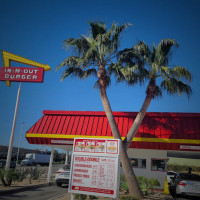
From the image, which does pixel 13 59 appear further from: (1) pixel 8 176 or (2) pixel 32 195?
(2) pixel 32 195

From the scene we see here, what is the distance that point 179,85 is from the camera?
11695mm

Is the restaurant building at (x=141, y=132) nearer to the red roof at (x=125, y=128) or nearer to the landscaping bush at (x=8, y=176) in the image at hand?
the red roof at (x=125, y=128)

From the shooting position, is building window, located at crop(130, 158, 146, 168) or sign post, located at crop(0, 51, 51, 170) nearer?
building window, located at crop(130, 158, 146, 168)

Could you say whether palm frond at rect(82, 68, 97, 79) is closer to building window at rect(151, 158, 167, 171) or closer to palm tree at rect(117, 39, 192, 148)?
palm tree at rect(117, 39, 192, 148)

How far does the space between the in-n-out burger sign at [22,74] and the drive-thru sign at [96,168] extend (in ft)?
36.1

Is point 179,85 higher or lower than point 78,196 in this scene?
higher

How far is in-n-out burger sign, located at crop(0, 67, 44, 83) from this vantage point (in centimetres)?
1619

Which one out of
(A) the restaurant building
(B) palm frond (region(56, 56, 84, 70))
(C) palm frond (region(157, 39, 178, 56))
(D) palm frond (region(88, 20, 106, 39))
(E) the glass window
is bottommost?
(E) the glass window

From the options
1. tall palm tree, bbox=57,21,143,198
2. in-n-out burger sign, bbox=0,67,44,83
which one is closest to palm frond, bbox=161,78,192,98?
tall palm tree, bbox=57,21,143,198

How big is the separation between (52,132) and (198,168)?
33659mm

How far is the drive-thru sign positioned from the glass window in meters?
10.1

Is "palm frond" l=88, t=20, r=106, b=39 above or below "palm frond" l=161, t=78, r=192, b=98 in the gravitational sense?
above

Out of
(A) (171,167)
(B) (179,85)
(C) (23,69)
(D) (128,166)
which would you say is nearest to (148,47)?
(B) (179,85)

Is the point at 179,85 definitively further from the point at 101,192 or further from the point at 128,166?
the point at 101,192
